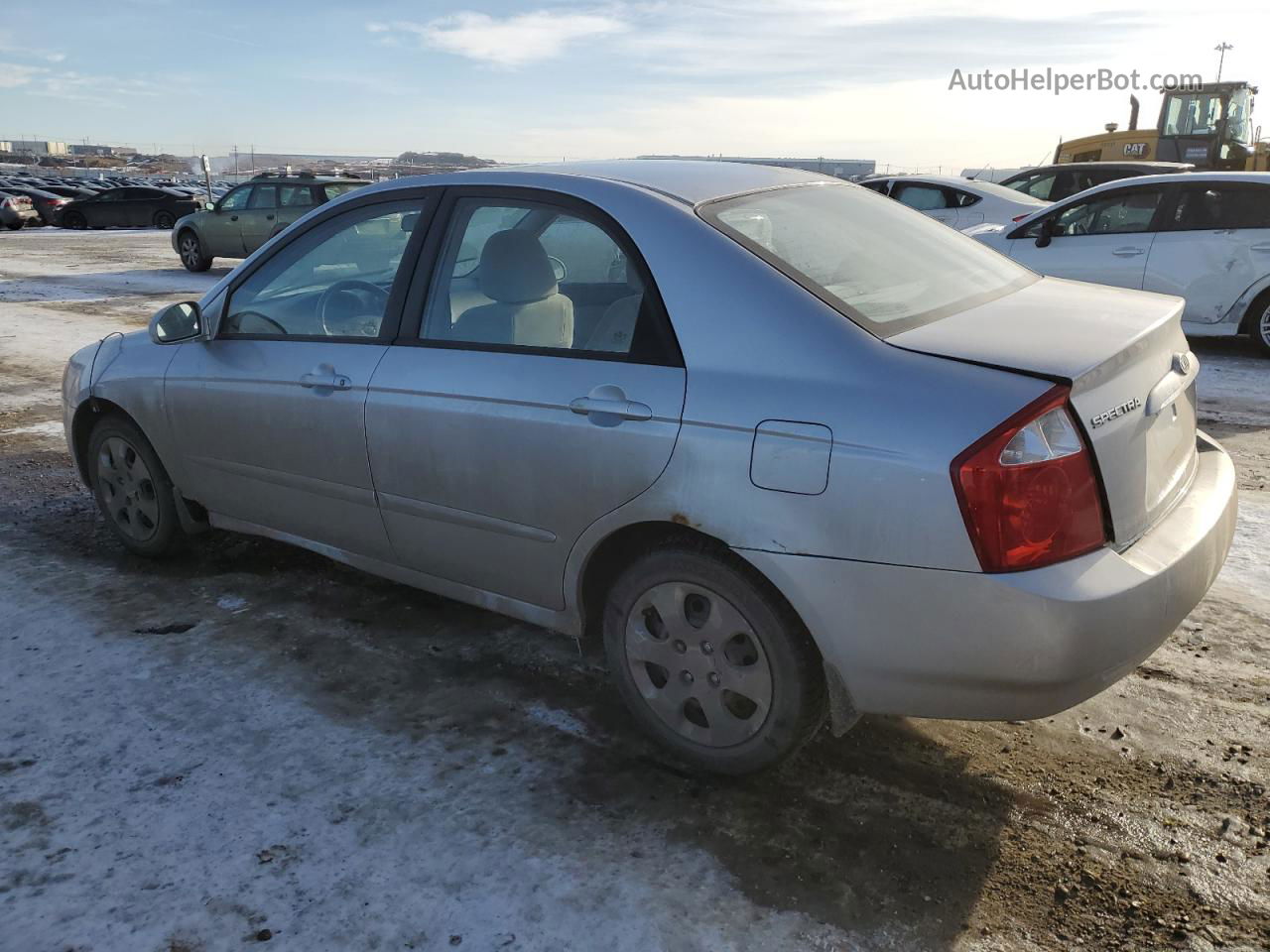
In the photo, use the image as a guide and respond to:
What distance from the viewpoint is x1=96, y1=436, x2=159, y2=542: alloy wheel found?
4547 mm

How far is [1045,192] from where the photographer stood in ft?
51.3

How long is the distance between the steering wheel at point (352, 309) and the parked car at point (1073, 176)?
1221 cm

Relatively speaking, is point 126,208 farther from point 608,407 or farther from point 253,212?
point 608,407

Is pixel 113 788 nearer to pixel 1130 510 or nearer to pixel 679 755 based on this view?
pixel 679 755

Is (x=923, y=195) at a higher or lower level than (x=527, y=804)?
higher

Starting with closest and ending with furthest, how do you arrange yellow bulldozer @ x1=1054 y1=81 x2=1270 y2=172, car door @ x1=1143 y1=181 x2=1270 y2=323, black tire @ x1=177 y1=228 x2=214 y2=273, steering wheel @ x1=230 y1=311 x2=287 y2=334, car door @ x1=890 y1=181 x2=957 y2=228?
steering wheel @ x1=230 y1=311 x2=287 y2=334 < car door @ x1=1143 y1=181 x2=1270 y2=323 < car door @ x1=890 y1=181 x2=957 y2=228 < black tire @ x1=177 y1=228 x2=214 y2=273 < yellow bulldozer @ x1=1054 y1=81 x2=1270 y2=172

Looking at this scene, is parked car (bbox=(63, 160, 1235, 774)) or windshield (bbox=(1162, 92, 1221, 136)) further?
windshield (bbox=(1162, 92, 1221, 136))

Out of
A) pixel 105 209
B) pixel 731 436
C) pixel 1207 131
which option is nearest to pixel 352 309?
pixel 731 436

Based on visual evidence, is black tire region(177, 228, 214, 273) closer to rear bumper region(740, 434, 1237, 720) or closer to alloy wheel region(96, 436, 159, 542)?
alloy wheel region(96, 436, 159, 542)

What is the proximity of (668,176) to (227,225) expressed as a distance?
1612 centimetres

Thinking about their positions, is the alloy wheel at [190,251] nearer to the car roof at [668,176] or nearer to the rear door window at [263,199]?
the rear door window at [263,199]

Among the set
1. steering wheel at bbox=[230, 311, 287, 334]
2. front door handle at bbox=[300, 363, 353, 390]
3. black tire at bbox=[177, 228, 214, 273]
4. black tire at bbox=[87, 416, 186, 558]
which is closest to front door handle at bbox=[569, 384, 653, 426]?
front door handle at bbox=[300, 363, 353, 390]

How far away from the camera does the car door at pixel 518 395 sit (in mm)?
2881

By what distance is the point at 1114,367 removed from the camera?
102 inches
